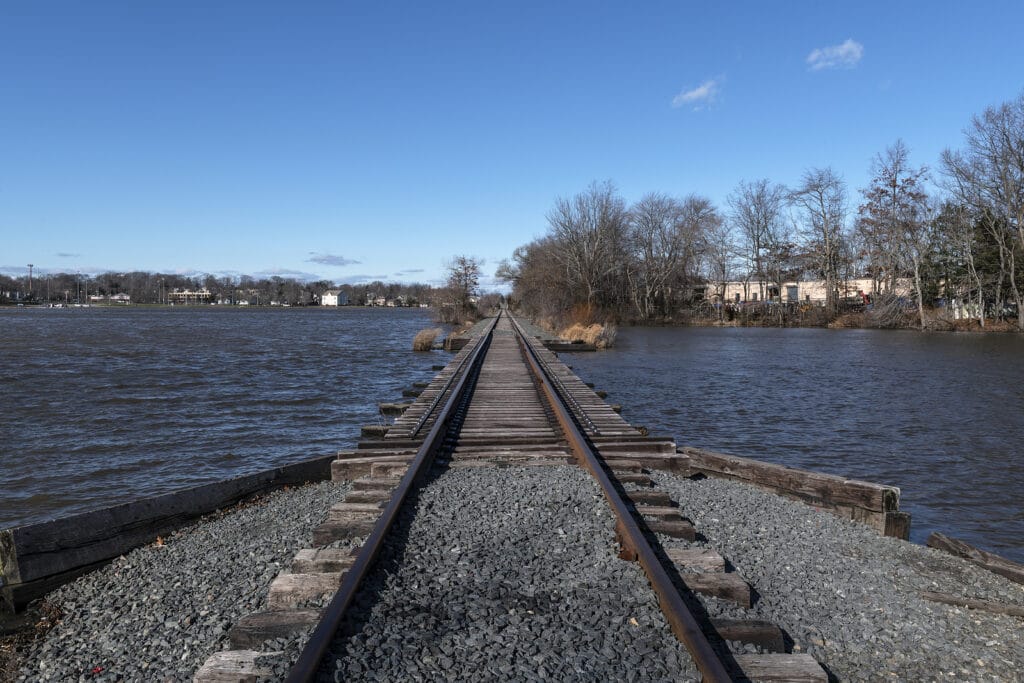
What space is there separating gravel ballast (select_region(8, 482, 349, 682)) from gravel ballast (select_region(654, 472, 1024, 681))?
8.94 ft

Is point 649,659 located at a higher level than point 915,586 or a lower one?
Result: higher

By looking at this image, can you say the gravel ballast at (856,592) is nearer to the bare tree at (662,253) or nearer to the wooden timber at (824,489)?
the wooden timber at (824,489)

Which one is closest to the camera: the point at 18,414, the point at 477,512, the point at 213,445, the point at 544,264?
the point at 477,512

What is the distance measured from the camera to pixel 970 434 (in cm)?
1216

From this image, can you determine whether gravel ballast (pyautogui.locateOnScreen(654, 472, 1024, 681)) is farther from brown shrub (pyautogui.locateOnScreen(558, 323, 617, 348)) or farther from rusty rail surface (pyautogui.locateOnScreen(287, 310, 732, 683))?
brown shrub (pyautogui.locateOnScreen(558, 323, 617, 348))

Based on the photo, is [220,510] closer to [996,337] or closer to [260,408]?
[260,408]

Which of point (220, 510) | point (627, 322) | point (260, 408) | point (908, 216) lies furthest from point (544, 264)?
point (220, 510)

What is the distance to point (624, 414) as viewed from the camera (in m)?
14.2

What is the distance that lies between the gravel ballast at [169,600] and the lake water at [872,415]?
6166 millimetres

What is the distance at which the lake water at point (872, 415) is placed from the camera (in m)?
8.27

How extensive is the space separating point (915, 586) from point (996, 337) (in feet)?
140

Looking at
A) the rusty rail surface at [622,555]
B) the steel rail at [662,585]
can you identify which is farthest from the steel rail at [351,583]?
the steel rail at [662,585]

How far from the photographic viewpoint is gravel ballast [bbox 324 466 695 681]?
290cm

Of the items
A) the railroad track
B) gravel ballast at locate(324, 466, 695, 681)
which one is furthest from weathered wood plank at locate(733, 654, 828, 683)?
gravel ballast at locate(324, 466, 695, 681)
